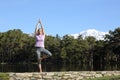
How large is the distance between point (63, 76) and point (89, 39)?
93.6 meters

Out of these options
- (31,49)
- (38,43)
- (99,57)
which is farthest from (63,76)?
(31,49)

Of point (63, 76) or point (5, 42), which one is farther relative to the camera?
point (5, 42)

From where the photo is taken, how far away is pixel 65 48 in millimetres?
107750

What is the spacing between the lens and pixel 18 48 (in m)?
118

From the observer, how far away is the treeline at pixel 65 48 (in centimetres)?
10162

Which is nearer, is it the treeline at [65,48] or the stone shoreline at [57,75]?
the stone shoreline at [57,75]

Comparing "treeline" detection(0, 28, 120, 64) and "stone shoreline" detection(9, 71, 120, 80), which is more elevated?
"treeline" detection(0, 28, 120, 64)

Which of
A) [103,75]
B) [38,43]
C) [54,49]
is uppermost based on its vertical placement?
[54,49]

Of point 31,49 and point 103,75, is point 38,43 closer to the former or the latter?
point 103,75

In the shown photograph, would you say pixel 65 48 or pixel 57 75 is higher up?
pixel 65 48

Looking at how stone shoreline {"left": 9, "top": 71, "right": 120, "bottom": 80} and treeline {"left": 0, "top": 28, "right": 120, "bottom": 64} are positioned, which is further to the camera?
treeline {"left": 0, "top": 28, "right": 120, "bottom": 64}

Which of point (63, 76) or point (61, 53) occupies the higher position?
point (61, 53)

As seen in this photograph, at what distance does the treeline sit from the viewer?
10162 centimetres

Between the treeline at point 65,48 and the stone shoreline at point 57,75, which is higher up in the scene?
the treeline at point 65,48
